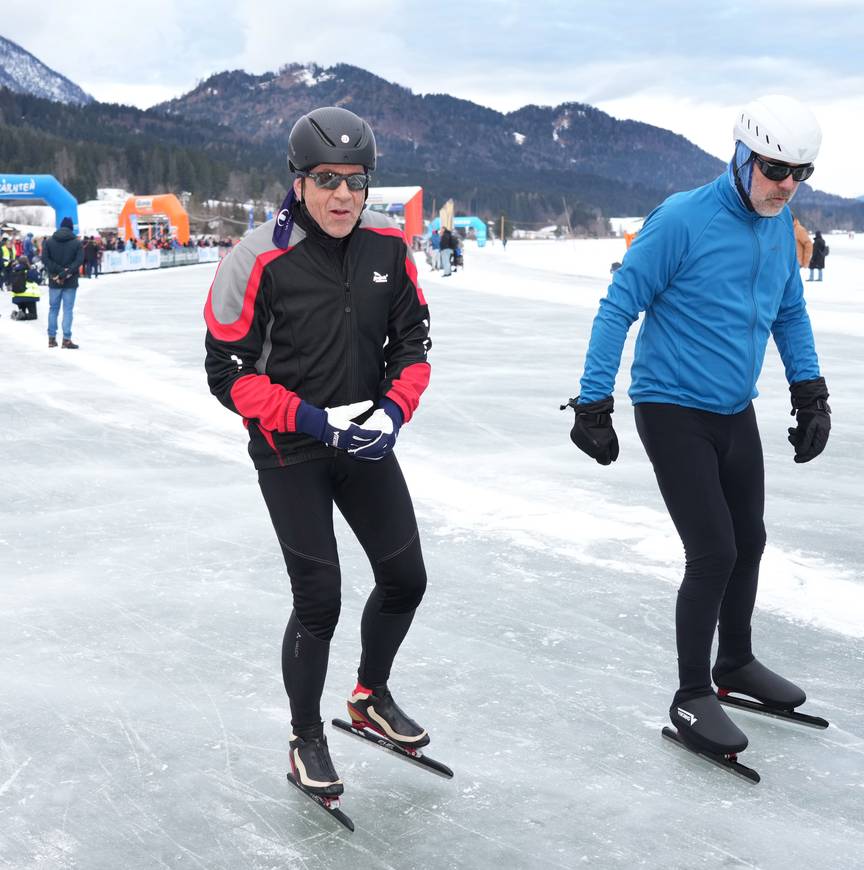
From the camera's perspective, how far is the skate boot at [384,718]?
2969 millimetres

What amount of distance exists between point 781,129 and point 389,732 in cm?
186

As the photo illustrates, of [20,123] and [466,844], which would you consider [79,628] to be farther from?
[20,123]

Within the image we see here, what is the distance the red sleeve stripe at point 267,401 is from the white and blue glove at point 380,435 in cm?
17

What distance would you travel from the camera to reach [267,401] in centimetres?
263

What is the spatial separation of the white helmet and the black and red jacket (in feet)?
3.10

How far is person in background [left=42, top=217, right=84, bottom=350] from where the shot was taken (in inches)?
502

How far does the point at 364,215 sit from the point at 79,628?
2014 millimetres

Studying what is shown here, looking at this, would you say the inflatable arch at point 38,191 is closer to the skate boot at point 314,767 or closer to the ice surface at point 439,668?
the ice surface at point 439,668

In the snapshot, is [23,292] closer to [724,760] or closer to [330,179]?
[330,179]

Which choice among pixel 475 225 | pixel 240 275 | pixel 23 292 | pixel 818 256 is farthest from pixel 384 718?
pixel 475 225

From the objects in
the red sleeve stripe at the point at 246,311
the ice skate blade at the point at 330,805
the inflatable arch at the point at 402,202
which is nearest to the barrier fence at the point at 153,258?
the inflatable arch at the point at 402,202

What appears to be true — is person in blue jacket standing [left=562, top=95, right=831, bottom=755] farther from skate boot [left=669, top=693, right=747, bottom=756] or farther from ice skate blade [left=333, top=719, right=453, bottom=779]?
ice skate blade [left=333, top=719, right=453, bottom=779]

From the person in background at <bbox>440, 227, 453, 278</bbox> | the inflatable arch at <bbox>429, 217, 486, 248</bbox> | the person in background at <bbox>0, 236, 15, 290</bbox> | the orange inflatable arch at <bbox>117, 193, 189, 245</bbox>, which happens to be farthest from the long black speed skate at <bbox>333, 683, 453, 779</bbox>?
the inflatable arch at <bbox>429, 217, 486, 248</bbox>

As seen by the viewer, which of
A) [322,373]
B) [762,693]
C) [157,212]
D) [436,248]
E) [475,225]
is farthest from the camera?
[475,225]
